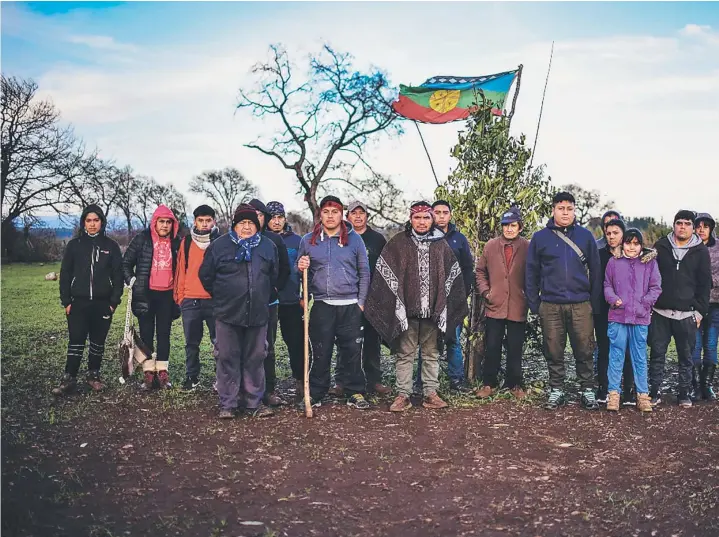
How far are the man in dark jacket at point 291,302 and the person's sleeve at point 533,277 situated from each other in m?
2.56

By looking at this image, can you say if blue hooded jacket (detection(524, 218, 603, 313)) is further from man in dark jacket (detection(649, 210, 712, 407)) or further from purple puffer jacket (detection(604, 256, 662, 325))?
man in dark jacket (detection(649, 210, 712, 407))

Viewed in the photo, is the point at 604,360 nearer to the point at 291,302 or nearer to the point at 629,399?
the point at 629,399

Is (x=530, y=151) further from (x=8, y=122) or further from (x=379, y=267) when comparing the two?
(x=8, y=122)

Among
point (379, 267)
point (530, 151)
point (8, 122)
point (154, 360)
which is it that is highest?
point (8, 122)

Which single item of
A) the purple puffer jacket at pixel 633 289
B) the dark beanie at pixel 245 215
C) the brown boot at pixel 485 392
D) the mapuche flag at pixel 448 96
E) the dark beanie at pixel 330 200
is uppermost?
the mapuche flag at pixel 448 96

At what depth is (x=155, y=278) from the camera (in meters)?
Result: 7.73

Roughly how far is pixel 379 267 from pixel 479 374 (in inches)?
84.3

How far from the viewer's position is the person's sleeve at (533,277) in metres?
7.18

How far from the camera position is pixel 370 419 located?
6770mm

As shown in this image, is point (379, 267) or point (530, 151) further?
point (530, 151)

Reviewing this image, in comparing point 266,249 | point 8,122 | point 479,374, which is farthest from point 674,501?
point 8,122

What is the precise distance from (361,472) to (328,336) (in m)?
2.02

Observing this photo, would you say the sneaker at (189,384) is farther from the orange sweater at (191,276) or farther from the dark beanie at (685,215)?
the dark beanie at (685,215)

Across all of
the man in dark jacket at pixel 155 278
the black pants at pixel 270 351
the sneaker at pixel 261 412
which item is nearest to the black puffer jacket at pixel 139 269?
the man in dark jacket at pixel 155 278
